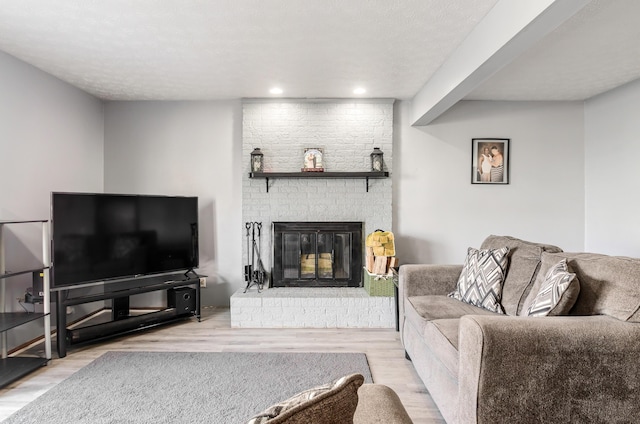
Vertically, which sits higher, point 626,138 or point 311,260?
point 626,138

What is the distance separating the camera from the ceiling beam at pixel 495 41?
174 centimetres

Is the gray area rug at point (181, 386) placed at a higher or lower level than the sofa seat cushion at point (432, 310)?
lower

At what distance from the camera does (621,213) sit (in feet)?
12.2

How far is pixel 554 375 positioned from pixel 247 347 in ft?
7.73

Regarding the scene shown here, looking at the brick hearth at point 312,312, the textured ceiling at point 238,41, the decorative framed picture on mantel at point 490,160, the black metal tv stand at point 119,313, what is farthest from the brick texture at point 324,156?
the decorative framed picture on mantel at point 490,160

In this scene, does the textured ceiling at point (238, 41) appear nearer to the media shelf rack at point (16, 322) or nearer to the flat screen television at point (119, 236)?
the flat screen television at point (119, 236)

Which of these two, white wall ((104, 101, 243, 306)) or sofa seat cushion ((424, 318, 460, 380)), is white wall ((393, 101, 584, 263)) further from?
sofa seat cushion ((424, 318, 460, 380))

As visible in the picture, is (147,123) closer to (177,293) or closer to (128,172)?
(128,172)

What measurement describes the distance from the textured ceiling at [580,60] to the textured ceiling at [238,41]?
733mm

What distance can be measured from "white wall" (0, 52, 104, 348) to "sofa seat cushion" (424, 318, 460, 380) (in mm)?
3385

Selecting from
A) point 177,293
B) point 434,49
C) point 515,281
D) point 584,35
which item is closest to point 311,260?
point 177,293

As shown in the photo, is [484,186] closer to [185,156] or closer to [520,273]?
[520,273]

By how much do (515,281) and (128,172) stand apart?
165 inches

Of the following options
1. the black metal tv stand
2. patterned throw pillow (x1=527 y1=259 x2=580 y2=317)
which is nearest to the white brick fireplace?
the black metal tv stand
